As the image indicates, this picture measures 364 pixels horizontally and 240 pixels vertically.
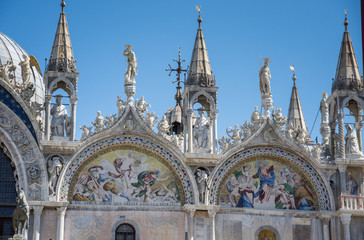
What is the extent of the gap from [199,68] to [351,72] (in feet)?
16.3

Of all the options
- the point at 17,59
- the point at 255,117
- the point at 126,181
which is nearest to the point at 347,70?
the point at 255,117

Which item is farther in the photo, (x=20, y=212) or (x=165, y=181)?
(x=165, y=181)

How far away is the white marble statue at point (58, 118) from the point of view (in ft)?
90.9

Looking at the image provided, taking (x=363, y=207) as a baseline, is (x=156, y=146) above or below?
above

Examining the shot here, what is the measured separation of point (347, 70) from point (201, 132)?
5308mm

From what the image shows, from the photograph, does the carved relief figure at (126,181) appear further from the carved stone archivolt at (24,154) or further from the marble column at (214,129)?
the marble column at (214,129)

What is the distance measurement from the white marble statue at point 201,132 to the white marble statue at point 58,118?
4.07 m

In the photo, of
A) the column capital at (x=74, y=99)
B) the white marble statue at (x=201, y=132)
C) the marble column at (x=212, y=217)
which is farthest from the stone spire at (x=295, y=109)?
the column capital at (x=74, y=99)

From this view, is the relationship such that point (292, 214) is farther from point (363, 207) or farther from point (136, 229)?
point (136, 229)

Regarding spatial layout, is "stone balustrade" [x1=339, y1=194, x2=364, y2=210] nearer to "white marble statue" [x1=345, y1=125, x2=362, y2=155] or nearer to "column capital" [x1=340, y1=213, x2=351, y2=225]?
"column capital" [x1=340, y1=213, x2=351, y2=225]

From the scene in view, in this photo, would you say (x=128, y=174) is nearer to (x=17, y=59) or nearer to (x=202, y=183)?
(x=202, y=183)

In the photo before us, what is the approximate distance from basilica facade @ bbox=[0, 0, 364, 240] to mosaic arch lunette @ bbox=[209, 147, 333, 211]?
3 cm

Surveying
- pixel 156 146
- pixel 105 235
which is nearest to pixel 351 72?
pixel 156 146

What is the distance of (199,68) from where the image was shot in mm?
29188
